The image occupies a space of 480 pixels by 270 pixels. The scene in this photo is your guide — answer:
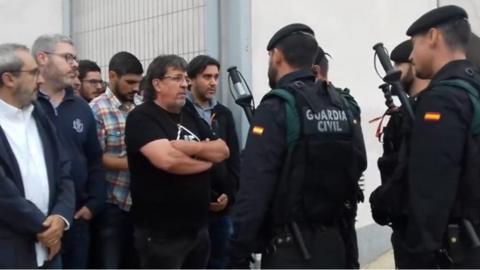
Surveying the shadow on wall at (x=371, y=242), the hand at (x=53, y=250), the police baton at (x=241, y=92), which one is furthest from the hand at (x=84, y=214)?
the shadow on wall at (x=371, y=242)

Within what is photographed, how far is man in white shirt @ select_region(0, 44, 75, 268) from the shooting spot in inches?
129

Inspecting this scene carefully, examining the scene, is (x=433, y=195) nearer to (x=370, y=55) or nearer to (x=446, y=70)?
(x=446, y=70)

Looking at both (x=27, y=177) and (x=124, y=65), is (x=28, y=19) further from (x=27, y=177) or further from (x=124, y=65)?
(x=27, y=177)

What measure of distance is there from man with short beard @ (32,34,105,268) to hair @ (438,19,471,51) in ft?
7.33

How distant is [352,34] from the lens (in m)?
6.96

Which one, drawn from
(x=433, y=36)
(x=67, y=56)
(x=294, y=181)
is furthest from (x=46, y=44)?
(x=433, y=36)

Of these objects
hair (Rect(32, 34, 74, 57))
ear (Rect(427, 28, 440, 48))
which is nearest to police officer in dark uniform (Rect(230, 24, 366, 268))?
ear (Rect(427, 28, 440, 48))

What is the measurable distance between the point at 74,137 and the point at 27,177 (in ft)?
2.41

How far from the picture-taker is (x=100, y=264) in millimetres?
4531

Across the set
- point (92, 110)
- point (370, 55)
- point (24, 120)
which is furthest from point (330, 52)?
point (24, 120)

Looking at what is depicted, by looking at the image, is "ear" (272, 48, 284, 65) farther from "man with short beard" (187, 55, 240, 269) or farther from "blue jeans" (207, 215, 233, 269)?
"blue jeans" (207, 215, 233, 269)

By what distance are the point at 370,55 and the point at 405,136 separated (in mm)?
3889

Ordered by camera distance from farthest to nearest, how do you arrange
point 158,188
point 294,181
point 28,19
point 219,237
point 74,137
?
point 28,19 → point 219,237 → point 74,137 → point 158,188 → point 294,181

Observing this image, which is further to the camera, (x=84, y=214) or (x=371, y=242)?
(x=371, y=242)
